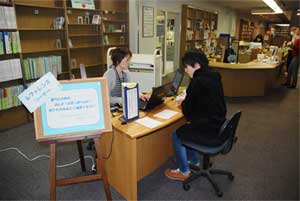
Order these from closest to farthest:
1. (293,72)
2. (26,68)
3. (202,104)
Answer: (202,104)
(26,68)
(293,72)

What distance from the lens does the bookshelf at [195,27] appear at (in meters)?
7.71

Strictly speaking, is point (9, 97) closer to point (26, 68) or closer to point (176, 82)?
point (26, 68)

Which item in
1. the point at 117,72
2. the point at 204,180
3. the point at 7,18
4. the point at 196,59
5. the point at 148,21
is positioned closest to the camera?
the point at 196,59

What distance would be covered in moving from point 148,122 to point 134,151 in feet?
0.98

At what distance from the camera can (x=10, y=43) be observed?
343 centimetres

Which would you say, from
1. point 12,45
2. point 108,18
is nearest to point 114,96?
point 12,45

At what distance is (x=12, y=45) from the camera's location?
3463 millimetres

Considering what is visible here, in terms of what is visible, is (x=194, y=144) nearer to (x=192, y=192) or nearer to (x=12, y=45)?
(x=192, y=192)

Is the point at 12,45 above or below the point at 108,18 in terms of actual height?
below

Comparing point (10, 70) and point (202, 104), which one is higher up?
point (10, 70)

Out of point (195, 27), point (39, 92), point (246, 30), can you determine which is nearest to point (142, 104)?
point (39, 92)

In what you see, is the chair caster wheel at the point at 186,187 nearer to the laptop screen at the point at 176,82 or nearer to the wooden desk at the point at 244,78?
the laptop screen at the point at 176,82

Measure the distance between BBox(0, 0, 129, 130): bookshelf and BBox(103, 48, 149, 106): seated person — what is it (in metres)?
→ 1.81

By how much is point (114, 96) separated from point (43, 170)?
1.12 meters
